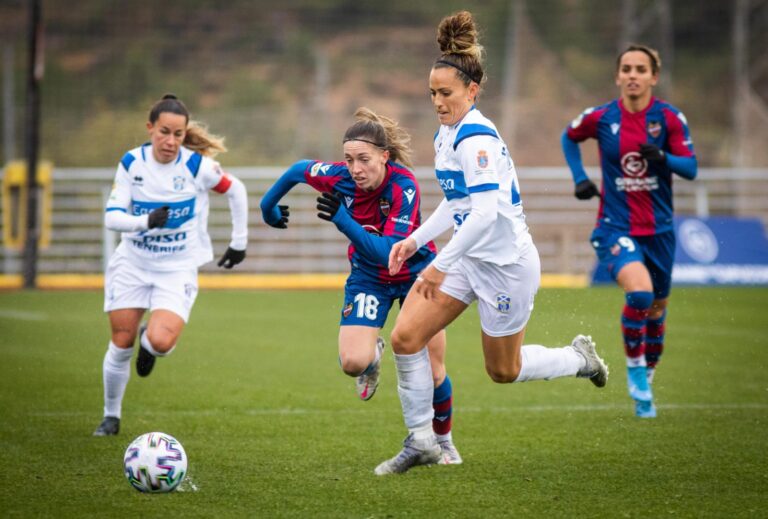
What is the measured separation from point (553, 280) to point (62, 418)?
1146cm

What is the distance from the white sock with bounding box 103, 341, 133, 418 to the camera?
6.62 m

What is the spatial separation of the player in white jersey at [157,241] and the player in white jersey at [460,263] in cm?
184

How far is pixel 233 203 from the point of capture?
725 centimetres

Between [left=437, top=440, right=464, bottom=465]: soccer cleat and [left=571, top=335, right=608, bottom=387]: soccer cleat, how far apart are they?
0.84 m

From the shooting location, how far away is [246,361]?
994cm

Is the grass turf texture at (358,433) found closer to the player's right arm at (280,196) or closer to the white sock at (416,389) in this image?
the white sock at (416,389)

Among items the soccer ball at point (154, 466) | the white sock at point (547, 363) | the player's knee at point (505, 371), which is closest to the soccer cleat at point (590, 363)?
the white sock at point (547, 363)

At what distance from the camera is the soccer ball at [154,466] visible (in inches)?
198

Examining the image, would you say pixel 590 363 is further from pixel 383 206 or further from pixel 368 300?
pixel 383 206

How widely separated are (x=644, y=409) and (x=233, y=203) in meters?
3.03

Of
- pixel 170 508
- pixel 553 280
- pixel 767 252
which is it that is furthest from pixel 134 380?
pixel 767 252

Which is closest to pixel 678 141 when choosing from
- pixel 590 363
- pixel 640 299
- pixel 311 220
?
pixel 640 299

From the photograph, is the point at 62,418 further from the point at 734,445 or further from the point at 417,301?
the point at 734,445

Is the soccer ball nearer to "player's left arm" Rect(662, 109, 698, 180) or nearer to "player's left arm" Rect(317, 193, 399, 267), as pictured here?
"player's left arm" Rect(317, 193, 399, 267)
